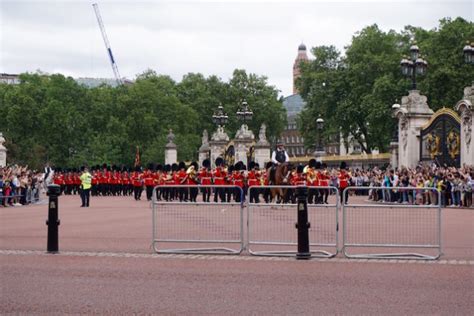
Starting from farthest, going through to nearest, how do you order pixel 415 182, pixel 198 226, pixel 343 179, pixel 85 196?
pixel 343 179 → pixel 415 182 → pixel 85 196 → pixel 198 226

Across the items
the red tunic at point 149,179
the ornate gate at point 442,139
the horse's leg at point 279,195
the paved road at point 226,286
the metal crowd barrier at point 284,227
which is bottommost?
the paved road at point 226,286

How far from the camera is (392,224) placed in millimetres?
13031

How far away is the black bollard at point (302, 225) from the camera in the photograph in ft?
41.3

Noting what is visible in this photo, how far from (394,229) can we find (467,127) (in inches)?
837

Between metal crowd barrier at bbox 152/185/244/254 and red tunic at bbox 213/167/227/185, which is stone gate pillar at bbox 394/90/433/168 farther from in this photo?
metal crowd barrier at bbox 152/185/244/254

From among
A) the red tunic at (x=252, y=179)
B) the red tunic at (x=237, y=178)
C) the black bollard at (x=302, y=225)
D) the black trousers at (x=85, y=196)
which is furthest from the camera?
the red tunic at (x=237, y=178)

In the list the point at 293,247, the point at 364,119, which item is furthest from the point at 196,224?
the point at 364,119

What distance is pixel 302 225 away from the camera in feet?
41.4

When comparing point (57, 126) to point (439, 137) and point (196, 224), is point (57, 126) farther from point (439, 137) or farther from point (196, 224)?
point (196, 224)

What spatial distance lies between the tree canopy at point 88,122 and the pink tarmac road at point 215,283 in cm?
6465

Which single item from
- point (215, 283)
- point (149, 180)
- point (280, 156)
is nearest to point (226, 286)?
point (215, 283)

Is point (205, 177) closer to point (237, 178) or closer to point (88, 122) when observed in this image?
point (237, 178)

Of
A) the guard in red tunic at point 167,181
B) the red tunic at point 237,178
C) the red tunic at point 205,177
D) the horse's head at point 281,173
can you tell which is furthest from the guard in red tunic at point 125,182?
the horse's head at point 281,173

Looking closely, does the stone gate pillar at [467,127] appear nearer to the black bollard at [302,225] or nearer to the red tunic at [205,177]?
the red tunic at [205,177]
